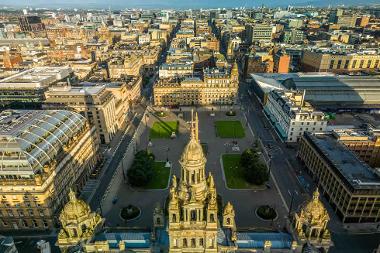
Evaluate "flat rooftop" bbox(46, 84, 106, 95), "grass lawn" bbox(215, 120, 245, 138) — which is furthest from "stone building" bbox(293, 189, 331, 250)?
"flat rooftop" bbox(46, 84, 106, 95)

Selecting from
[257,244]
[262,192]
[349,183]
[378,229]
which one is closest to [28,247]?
[257,244]

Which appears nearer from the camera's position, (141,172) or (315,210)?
(315,210)

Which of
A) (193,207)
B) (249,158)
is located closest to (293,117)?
(249,158)

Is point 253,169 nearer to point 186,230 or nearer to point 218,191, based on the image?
point 218,191

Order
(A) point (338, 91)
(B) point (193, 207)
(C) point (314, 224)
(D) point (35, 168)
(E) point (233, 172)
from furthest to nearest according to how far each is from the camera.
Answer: (A) point (338, 91) < (E) point (233, 172) < (D) point (35, 168) < (C) point (314, 224) < (B) point (193, 207)

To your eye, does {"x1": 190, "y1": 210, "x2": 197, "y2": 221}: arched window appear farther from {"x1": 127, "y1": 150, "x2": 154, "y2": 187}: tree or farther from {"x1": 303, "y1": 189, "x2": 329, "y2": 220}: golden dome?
{"x1": 127, "y1": 150, "x2": 154, "y2": 187}: tree

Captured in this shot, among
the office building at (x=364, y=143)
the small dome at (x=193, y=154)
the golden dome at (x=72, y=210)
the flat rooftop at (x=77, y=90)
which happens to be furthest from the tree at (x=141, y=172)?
the office building at (x=364, y=143)
